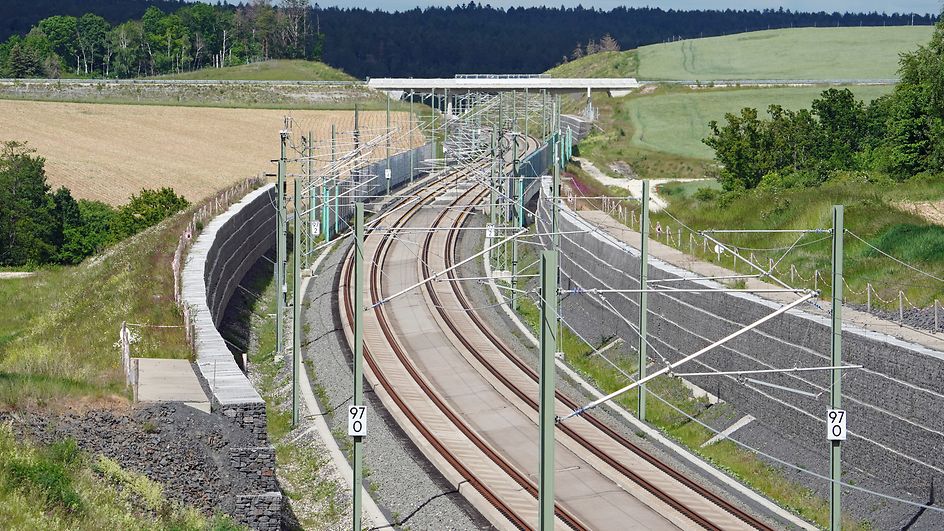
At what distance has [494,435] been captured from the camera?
120ft

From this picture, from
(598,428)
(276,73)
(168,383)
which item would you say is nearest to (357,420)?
(168,383)

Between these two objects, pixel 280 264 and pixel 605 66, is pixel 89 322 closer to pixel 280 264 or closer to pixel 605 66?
pixel 280 264

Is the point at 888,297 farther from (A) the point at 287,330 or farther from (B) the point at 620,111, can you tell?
(B) the point at 620,111

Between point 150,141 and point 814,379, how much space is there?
306 feet

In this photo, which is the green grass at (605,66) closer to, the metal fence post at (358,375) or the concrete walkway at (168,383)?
the concrete walkway at (168,383)

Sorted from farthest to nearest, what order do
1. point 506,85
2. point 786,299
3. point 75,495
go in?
point 506,85 < point 786,299 < point 75,495

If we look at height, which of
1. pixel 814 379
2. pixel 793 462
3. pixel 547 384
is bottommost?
pixel 793 462

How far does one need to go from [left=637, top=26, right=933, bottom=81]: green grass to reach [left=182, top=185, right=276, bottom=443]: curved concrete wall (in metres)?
84.7

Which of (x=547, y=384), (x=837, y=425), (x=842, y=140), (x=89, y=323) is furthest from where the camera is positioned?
(x=842, y=140)

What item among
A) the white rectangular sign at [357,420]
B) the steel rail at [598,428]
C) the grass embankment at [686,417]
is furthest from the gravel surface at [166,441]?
the grass embankment at [686,417]

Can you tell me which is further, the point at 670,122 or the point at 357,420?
the point at 670,122

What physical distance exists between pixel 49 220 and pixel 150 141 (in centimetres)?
4422

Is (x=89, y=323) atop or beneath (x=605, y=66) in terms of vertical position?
beneath

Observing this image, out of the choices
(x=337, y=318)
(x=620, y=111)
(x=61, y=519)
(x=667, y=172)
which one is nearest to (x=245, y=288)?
(x=337, y=318)
